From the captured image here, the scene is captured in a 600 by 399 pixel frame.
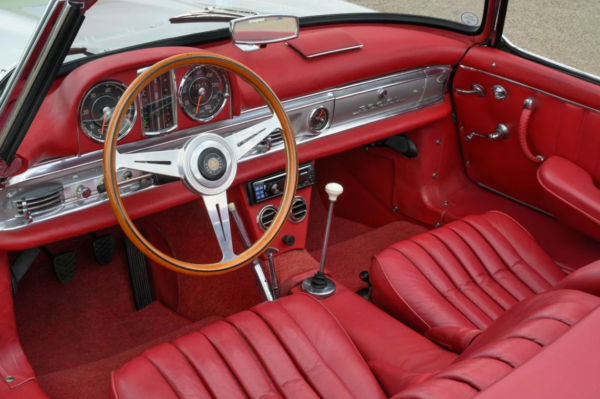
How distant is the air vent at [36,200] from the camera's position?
179cm

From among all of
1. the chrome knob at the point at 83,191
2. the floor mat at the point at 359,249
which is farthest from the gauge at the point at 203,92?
the floor mat at the point at 359,249

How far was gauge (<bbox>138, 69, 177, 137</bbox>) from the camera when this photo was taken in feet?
6.23

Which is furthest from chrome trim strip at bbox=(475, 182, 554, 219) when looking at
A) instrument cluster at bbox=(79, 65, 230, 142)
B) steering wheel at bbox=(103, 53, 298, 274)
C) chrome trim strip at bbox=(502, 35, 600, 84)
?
instrument cluster at bbox=(79, 65, 230, 142)

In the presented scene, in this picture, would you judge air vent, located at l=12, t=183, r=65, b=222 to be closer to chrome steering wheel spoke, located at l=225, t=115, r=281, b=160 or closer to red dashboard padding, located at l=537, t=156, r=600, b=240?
chrome steering wheel spoke, located at l=225, t=115, r=281, b=160

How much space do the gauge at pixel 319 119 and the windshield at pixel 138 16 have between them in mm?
422

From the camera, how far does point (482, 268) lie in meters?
2.16

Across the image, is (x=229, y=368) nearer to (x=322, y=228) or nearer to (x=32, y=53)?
(x=32, y=53)

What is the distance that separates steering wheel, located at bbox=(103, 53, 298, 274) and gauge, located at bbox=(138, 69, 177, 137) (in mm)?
164

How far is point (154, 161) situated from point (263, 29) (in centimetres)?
52

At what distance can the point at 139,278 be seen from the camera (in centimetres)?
270

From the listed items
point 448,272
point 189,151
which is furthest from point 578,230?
point 189,151

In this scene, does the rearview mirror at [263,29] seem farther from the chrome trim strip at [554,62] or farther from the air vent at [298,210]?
the chrome trim strip at [554,62]

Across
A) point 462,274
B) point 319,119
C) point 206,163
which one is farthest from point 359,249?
point 206,163

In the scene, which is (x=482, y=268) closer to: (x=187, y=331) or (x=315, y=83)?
Result: (x=315, y=83)
